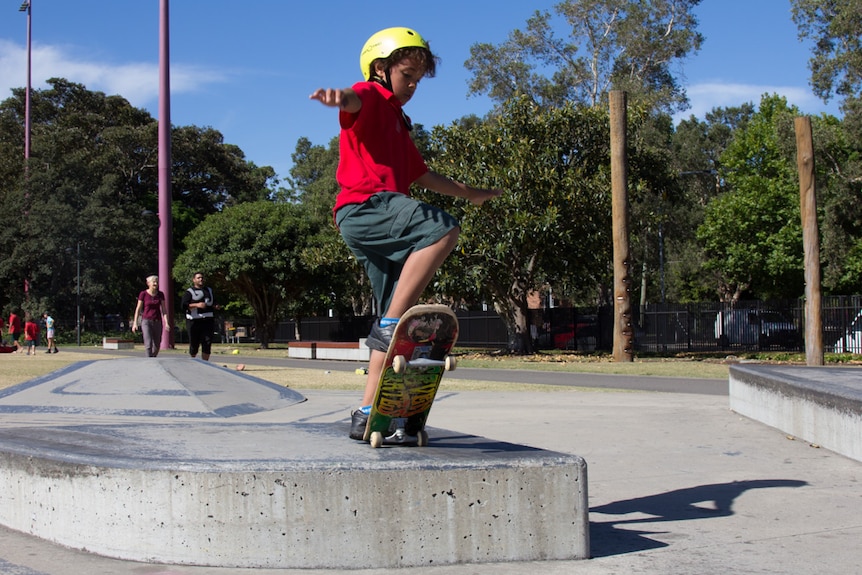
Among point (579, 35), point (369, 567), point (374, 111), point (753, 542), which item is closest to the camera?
point (369, 567)

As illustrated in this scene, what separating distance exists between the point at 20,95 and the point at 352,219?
6042 centimetres

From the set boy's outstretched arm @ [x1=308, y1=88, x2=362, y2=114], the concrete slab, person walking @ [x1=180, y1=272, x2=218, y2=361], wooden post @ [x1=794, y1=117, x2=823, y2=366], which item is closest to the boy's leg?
boy's outstretched arm @ [x1=308, y1=88, x2=362, y2=114]

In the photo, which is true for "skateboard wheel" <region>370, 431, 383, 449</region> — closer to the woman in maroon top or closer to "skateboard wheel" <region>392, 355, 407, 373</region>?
"skateboard wheel" <region>392, 355, 407, 373</region>

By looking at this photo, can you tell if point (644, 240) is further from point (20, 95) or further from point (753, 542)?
point (753, 542)

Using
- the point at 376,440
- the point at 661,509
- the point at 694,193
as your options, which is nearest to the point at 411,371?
the point at 376,440

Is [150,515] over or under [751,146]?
under

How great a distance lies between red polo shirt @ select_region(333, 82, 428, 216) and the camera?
12.5 feet

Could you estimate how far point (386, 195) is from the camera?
12.6 ft

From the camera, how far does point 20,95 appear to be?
5622 centimetres

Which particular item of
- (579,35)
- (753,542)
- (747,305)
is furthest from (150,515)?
(579,35)

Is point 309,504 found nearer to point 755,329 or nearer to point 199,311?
point 199,311

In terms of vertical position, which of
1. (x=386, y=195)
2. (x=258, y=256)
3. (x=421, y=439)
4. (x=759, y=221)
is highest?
(x=759, y=221)

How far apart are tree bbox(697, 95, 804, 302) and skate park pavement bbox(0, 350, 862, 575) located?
40485mm

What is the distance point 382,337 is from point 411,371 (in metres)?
0.23
